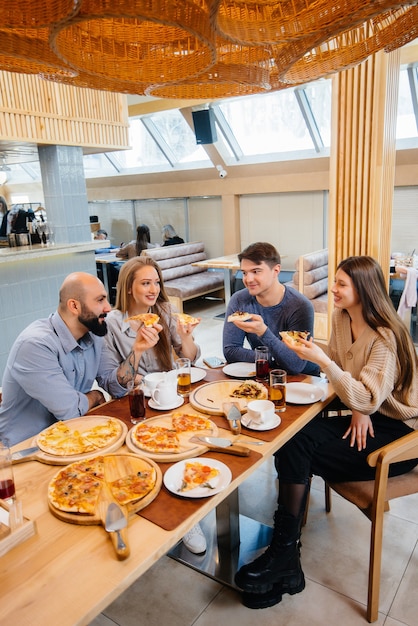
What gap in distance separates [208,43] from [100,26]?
538 mm

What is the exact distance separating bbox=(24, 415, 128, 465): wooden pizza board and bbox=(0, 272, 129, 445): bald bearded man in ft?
0.45

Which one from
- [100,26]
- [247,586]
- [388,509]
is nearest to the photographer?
[100,26]

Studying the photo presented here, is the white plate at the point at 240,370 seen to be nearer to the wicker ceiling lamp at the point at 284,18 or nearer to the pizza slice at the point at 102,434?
the pizza slice at the point at 102,434

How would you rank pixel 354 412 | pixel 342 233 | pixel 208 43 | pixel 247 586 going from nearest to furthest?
pixel 208 43 → pixel 247 586 → pixel 354 412 → pixel 342 233

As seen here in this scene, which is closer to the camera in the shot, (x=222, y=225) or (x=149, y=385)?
(x=149, y=385)

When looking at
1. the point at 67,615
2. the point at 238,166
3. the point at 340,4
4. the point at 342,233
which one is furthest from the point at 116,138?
the point at 67,615

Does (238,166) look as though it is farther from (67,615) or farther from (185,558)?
(67,615)

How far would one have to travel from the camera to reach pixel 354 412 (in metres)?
2.25

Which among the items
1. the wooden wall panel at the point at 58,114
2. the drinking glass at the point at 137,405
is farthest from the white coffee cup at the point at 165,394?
the wooden wall panel at the point at 58,114

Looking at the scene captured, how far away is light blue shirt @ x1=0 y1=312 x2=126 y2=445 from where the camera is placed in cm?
209

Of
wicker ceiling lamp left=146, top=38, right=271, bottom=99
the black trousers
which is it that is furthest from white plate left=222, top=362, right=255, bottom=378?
wicker ceiling lamp left=146, top=38, right=271, bottom=99

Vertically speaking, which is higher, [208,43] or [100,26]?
[100,26]

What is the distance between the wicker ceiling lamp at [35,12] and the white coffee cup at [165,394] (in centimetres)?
141

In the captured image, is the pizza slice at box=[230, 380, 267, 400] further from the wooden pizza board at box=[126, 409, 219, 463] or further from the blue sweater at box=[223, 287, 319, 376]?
the blue sweater at box=[223, 287, 319, 376]
